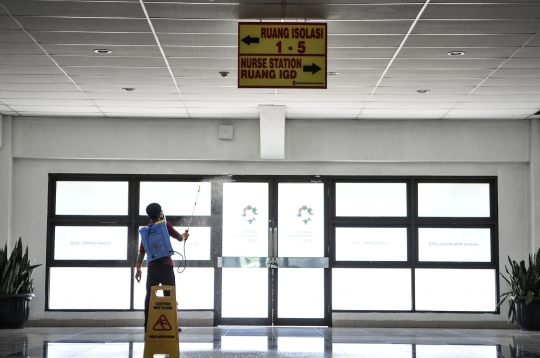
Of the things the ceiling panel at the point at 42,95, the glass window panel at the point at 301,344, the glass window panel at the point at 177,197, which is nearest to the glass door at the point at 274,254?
the glass window panel at the point at 177,197

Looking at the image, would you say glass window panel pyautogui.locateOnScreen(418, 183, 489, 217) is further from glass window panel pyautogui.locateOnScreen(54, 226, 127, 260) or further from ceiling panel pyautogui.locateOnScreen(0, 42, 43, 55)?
ceiling panel pyautogui.locateOnScreen(0, 42, 43, 55)

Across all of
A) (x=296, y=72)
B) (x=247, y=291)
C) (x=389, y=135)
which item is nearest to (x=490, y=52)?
(x=296, y=72)

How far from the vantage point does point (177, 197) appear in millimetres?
11250

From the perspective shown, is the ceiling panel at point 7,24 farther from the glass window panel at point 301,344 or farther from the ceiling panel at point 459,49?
the glass window panel at point 301,344

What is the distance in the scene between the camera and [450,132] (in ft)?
36.6

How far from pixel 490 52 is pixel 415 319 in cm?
502

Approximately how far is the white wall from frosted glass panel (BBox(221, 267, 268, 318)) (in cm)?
118

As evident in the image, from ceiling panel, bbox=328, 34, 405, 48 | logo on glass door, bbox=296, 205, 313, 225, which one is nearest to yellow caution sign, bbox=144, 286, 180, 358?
ceiling panel, bbox=328, 34, 405, 48

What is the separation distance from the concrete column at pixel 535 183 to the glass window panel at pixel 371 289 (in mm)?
1945

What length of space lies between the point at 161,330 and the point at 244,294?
16.7ft

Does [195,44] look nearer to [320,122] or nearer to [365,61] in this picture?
[365,61]

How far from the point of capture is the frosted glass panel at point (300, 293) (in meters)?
11.1

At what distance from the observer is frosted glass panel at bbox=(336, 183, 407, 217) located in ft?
37.1

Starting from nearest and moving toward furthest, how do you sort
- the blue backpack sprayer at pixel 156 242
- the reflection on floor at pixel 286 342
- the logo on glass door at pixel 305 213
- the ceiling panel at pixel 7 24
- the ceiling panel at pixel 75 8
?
the ceiling panel at pixel 75 8, the ceiling panel at pixel 7 24, the reflection on floor at pixel 286 342, the blue backpack sprayer at pixel 156 242, the logo on glass door at pixel 305 213
